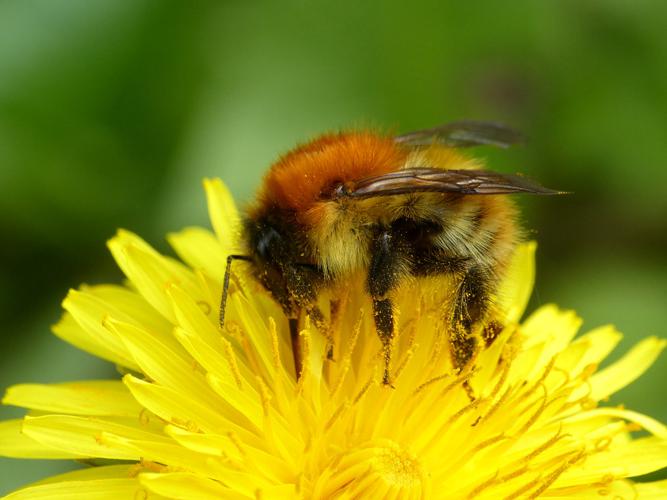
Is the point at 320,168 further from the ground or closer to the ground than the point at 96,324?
further from the ground

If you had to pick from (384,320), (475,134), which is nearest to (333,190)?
(384,320)

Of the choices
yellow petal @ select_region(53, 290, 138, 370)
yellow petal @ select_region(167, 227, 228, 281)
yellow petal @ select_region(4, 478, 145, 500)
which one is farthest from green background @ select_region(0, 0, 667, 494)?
yellow petal @ select_region(4, 478, 145, 500)

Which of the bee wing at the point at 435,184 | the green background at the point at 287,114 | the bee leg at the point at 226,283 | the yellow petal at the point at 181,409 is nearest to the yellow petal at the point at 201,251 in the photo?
the bee leg at the point at 226,283

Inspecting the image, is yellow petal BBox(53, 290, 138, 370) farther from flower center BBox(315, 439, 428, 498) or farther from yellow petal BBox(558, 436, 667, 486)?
yellow petal BBox(558, 436, 667, 486)

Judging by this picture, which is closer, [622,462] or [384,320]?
[384,320]

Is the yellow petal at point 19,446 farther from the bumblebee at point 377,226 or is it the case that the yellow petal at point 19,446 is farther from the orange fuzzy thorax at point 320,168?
the orange fuzzy thorax at point 320,168

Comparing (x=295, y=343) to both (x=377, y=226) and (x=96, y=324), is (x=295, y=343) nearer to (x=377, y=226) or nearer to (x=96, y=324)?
(x=377, y=226)

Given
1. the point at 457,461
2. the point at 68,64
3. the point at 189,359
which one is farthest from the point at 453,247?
the point at 68,64
